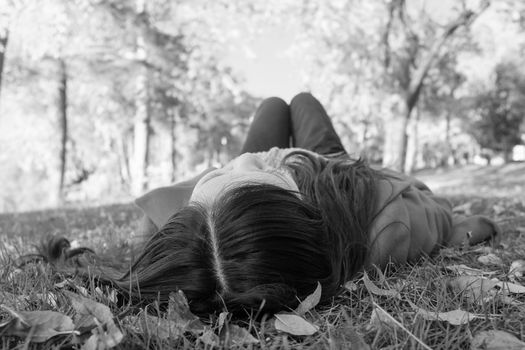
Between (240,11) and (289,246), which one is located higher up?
(240,11)

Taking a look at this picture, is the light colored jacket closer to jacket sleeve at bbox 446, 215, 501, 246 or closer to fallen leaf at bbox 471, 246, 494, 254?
jacket sleeve at bbox 446, 215, 501, 246

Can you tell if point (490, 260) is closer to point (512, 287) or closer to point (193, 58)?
point (512, 287)

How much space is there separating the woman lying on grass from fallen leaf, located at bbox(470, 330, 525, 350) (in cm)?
58

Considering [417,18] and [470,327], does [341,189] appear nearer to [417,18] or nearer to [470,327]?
[470,327]

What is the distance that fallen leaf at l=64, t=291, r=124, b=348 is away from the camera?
1.22m

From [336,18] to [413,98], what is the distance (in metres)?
3.01

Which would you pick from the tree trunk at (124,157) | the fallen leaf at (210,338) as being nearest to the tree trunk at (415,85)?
the fallen leaf at (210,338)

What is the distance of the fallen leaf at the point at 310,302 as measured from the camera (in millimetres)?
1583

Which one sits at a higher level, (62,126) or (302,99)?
(302,99)

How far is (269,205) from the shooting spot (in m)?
1.63

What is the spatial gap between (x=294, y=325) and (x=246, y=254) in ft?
0.92

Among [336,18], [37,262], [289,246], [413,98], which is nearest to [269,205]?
[289,246]

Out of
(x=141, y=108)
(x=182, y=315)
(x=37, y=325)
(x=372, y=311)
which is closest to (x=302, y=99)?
(x=372, y=311)

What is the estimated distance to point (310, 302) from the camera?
63.0 inches
